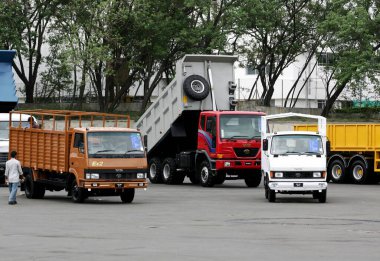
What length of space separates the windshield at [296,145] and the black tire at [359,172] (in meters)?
11.0

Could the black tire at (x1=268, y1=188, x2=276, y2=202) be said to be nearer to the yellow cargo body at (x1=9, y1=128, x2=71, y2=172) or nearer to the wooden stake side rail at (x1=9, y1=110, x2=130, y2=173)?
the wooden stake side rail at (x1=9, y1=110, x2=130, y2=173)

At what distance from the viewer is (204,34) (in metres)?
62.4

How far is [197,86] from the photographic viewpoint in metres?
40.6

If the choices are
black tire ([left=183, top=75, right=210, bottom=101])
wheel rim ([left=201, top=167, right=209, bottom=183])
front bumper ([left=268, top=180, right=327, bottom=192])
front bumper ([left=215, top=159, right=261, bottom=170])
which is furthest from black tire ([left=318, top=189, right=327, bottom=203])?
black tire ([left=183, top=75, right=210, bottom=101])

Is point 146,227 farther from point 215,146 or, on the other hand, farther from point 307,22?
point 307,22

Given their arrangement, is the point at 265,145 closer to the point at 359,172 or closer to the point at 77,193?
the point at 77,193

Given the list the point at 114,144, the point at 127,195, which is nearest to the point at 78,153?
the point at 114,144

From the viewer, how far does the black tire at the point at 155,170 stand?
4297 centimetres

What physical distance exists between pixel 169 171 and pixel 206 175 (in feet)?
9.08

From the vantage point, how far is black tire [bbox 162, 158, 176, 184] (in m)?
42.1

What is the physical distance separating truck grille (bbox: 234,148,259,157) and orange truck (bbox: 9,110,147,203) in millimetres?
8243

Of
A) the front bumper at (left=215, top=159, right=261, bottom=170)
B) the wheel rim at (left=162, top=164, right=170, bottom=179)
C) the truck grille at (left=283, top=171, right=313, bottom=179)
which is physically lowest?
the truck grille at (left=283, top=171, right=313, bottom=179)

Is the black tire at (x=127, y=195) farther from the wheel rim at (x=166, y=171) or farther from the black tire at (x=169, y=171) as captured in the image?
the wheel rim at (x=166, y=171)

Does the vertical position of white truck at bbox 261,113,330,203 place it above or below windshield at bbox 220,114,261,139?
below
